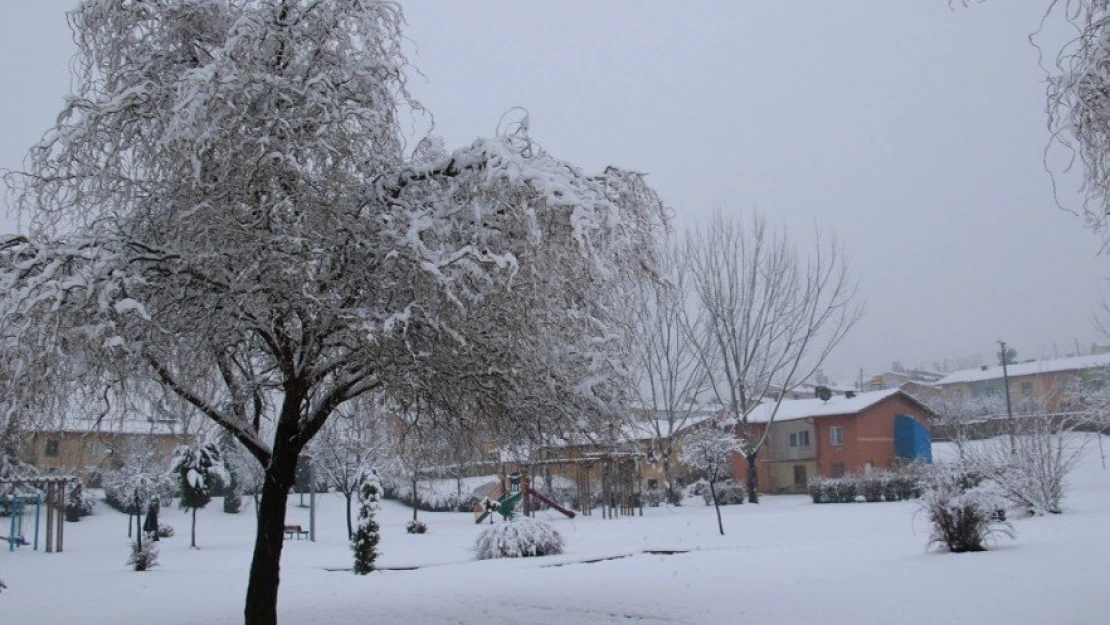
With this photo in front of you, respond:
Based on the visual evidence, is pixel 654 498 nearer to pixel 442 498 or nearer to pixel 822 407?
pixel 442 498

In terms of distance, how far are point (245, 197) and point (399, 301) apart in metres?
1.58

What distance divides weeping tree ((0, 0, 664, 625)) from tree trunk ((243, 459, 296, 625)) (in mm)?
135

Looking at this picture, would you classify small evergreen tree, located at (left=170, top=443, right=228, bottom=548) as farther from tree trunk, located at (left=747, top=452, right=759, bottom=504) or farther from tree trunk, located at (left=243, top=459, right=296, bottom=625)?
tree trunk, located at (left=747, top=452, right=759, bottom=504)

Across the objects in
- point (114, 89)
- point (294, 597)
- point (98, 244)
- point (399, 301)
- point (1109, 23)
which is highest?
point (114, 89)

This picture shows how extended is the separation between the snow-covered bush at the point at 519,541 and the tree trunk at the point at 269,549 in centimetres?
859

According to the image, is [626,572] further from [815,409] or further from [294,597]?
[815,409]

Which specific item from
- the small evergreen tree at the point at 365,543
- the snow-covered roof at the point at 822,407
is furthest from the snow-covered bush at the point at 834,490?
the small evergreen tree at the point at 365,543

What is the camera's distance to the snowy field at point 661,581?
8844 millimetres

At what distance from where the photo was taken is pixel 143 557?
17.6 m

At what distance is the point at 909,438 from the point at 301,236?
39801mm

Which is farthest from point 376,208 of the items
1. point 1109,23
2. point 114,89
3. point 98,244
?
point 1109,23

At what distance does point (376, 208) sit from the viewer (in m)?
7.30

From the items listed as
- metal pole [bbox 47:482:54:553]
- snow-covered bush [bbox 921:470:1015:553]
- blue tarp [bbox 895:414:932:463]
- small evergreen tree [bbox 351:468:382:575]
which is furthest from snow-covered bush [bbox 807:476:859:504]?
metal pole [bbox 47:482:54:553]

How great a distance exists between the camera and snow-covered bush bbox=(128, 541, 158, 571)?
57.6ft
